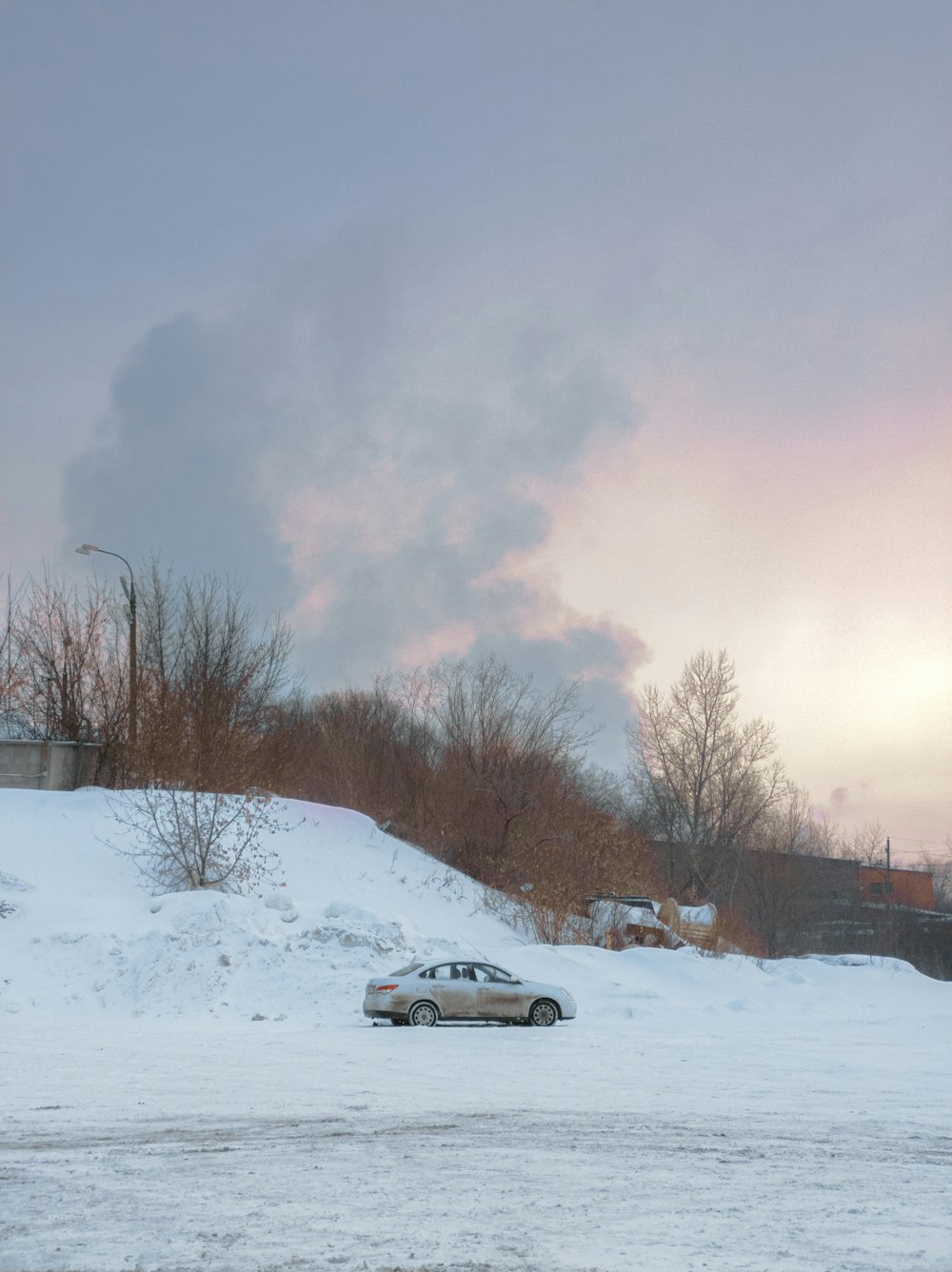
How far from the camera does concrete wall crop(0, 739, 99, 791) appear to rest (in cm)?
3416

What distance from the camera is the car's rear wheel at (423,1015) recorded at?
66.0ft

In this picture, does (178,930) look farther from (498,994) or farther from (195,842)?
(498,994)

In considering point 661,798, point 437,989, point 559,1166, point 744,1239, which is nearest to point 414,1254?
point 744,1239

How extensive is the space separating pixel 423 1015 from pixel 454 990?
2.33 ft

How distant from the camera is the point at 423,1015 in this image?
20234 mm

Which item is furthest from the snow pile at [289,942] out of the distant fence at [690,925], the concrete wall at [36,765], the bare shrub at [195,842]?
the distant fence at [690,925]

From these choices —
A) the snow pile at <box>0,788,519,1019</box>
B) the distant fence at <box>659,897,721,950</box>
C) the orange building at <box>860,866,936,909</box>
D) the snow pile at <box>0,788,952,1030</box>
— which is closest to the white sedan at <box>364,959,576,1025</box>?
the snow pile at <box>0,788,952,1030</box>

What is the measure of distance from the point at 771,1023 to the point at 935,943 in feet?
190

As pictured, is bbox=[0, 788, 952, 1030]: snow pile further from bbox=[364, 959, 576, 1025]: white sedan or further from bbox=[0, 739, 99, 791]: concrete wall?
bbox=[0, 739, 99, 791]: concrete wall

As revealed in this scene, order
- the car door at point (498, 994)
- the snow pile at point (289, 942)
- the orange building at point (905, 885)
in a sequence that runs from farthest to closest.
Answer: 1. the orange building at point (905, 885)
2. the snow pile at point (289, 942)
3. the car door at point (498, 994)

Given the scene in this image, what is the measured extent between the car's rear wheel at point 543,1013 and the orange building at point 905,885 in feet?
260

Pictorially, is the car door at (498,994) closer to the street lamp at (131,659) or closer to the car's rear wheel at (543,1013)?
the car's rear wheel at (543,1013)

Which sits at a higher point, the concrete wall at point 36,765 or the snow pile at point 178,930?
the concrete wall at point 36,765

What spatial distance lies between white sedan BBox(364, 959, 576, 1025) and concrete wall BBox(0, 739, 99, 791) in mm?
17911
